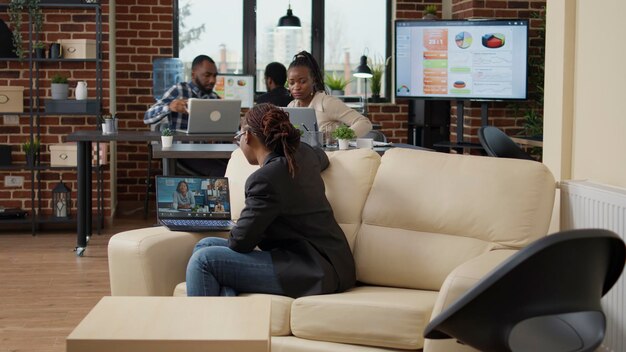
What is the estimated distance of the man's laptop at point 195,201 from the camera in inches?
183

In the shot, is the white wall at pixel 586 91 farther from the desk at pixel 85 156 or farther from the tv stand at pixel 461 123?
the tv stand at pixel 461 123

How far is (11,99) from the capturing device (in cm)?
841

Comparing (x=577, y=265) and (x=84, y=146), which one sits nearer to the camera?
(x=577, y=265)

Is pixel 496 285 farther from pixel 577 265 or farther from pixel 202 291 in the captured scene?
pixel 202 291

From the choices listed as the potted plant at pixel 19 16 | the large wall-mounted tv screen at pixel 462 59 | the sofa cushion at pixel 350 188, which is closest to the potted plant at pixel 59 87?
the potted plant at pixel 19 16

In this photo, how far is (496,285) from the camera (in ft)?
9.02

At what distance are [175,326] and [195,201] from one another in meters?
1.52

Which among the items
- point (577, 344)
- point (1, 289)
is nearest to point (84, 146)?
point (1, 289)

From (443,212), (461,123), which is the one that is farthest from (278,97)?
(443,212)

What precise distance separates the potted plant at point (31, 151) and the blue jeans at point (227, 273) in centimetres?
468

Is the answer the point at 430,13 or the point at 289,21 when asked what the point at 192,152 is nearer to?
the point at 430,13

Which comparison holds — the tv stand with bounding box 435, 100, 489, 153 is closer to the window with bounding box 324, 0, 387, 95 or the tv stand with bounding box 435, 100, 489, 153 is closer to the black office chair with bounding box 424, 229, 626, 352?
the window with bounding box 324, 0, 387, 95

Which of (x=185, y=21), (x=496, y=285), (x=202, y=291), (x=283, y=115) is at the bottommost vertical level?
(x=202, y=291)

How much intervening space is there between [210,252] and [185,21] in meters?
6.67
